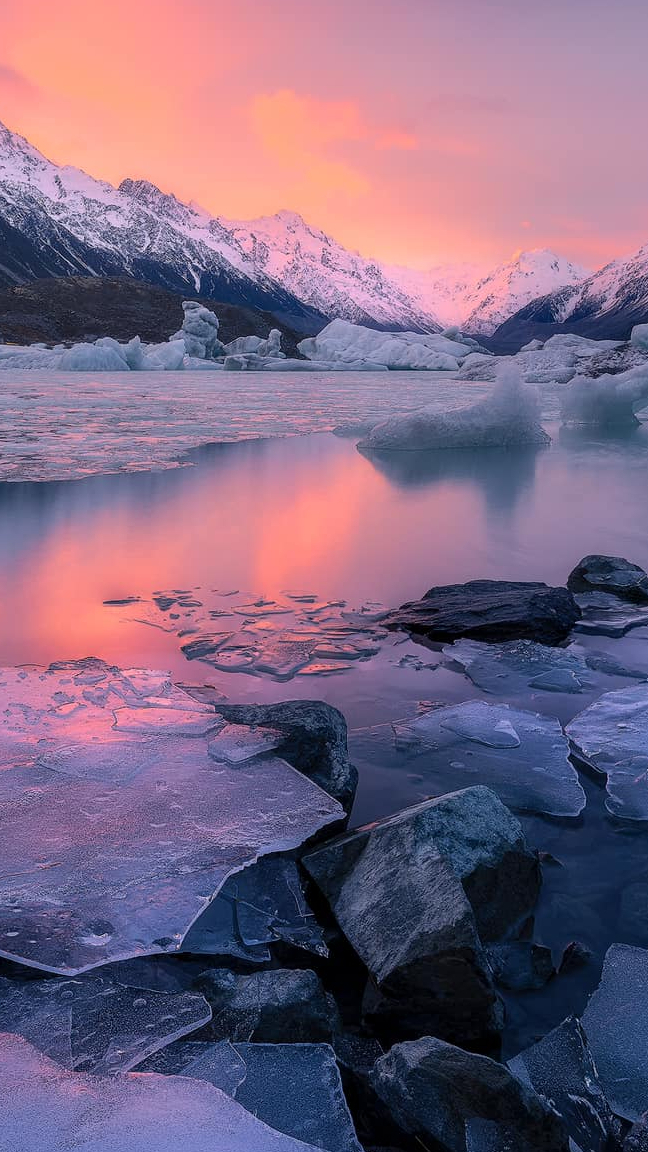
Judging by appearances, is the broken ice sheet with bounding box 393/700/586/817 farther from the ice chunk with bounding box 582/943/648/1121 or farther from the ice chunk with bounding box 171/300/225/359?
the ice chunk with bounding box 171/300/225/359

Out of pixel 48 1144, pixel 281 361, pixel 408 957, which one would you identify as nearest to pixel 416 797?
pixel 408 957

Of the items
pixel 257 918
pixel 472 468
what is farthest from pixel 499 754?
pixel 472 468

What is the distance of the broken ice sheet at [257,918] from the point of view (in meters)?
1.94

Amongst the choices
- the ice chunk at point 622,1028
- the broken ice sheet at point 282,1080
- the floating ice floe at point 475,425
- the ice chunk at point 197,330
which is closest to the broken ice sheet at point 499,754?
the ice chunk at point 622,1028

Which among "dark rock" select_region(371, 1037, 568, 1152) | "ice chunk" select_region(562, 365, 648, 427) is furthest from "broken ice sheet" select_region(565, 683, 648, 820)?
"ice chunk" select_region(562, 365, 648, 427)

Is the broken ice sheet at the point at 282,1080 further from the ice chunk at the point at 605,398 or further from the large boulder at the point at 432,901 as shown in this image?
the ice chunk at the point at 605,398

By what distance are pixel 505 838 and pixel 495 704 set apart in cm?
Result: 133

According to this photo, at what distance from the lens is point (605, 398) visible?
18.0m

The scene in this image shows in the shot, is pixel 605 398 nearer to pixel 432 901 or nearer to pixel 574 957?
pixel 574 957

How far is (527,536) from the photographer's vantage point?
6.79m

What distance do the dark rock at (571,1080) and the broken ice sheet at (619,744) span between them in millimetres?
1034

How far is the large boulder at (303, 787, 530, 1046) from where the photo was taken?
174 cm

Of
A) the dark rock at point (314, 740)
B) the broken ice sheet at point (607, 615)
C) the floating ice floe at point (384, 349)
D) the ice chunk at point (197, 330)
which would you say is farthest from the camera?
the floating ice floe at point (384, 349)

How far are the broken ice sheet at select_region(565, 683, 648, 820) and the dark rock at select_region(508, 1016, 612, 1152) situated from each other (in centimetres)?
103
